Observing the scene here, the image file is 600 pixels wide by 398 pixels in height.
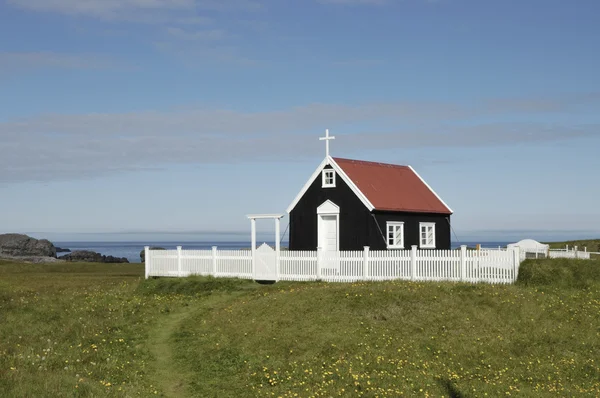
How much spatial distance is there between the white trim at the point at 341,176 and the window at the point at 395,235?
2.16 m

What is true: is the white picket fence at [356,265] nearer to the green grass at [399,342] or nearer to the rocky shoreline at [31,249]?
the green grass at [399,342]

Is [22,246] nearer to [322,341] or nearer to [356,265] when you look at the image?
[356,265]

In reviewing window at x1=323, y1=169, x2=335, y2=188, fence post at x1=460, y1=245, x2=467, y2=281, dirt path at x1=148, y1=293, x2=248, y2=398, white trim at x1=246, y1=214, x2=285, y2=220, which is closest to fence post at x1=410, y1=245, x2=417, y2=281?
fence post at x1=460, y1=245, x2=467, y2=281

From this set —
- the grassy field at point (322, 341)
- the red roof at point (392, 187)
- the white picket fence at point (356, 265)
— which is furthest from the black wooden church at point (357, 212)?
the grassy field at point (322, 341)

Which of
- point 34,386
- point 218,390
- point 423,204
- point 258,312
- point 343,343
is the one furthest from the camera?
point 423,204

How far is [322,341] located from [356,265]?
12.5 m

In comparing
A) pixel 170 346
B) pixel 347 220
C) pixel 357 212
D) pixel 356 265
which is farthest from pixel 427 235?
pixel 170 346

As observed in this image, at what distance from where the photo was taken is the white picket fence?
30.9m

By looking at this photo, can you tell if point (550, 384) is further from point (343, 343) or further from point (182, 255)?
point (182, 255)

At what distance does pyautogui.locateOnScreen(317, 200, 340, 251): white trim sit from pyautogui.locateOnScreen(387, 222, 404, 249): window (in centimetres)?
282

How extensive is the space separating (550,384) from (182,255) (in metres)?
24.2

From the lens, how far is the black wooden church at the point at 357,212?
38.0m

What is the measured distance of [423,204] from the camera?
41531 millimetres

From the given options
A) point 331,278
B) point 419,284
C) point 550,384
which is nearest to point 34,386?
point 550,384
